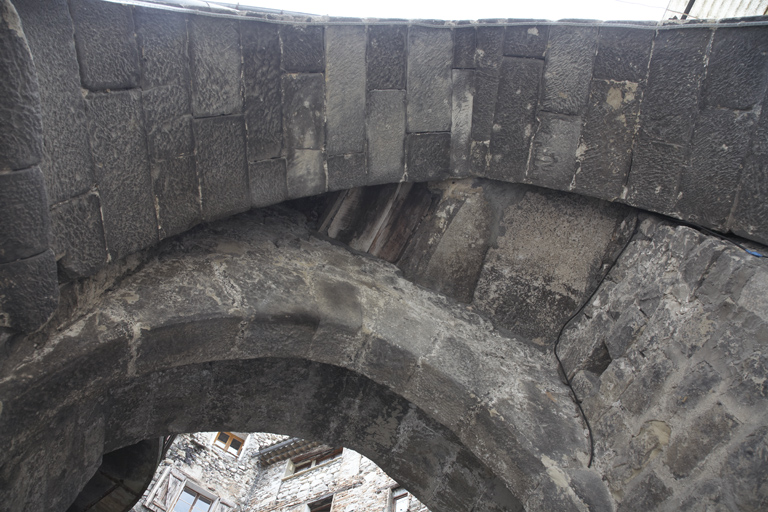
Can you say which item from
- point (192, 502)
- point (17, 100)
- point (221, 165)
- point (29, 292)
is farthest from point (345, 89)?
point (192, 502)

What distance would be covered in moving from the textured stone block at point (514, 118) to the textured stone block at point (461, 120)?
0.09m

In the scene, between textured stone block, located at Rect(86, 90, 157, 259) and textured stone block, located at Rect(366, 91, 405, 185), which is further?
textured stone block, located at Rect(366, 91, 405, 185)

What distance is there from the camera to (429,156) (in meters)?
2.79

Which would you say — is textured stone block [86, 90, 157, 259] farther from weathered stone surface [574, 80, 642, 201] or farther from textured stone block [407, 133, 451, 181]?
weathered stone surface [574, 80, 642, 201]

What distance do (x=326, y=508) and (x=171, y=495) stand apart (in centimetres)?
289

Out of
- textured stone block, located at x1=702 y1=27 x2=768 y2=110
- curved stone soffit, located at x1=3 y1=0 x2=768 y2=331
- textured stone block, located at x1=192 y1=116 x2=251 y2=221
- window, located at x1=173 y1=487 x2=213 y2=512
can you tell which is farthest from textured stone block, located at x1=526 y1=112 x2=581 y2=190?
window, located at x1=173 y1=487 x2=213 y2=512

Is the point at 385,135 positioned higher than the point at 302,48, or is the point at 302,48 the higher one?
the point at 302,48

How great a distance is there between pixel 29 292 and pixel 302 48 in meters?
1.42

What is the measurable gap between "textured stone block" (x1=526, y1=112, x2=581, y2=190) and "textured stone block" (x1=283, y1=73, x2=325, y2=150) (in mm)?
1021

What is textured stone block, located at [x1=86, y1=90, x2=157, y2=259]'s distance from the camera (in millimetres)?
1873

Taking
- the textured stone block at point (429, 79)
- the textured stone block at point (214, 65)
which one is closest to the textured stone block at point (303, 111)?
the textured stone block at point (214, 65)

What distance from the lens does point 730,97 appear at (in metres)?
2.21

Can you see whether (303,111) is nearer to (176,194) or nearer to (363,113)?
(363,113)

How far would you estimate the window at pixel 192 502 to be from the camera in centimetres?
1060
